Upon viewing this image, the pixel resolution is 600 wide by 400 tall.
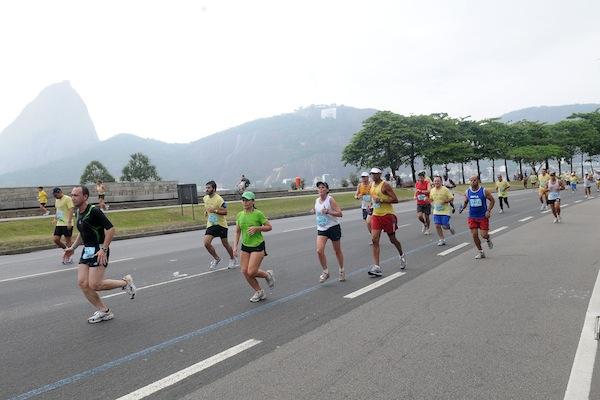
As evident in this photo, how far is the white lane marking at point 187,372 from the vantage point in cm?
374

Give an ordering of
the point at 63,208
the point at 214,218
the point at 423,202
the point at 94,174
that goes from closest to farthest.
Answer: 1. the point at 214,218
2. the point at 63,208
3. the point at 423,202
4. the point at 94,174

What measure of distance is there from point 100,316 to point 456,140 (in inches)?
2640

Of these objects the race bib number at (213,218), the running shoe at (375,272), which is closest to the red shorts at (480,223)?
the running shoe at (375,272)

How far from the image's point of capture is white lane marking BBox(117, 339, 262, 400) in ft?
12.3

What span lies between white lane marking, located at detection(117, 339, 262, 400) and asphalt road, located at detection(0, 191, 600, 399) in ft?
0.07

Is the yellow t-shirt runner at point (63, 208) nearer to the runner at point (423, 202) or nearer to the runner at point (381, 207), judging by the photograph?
the runner at point (381, 207)

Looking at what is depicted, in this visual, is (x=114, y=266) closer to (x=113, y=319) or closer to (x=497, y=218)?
(x=113, y=319)

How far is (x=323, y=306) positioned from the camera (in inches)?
246

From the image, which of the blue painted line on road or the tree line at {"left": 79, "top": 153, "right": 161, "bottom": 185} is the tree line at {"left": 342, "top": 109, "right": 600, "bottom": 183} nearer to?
the tree line at {"left": 79, "top": 153, "right": 161, "bottom": 185}

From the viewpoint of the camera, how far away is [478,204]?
9.90 meters

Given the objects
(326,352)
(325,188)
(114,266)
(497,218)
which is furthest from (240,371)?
(497,218)

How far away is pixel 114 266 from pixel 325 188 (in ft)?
18.4

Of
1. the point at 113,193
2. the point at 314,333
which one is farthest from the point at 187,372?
the point at 113,193

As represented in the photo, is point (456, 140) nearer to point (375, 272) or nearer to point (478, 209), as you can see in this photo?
point (478, 209)
